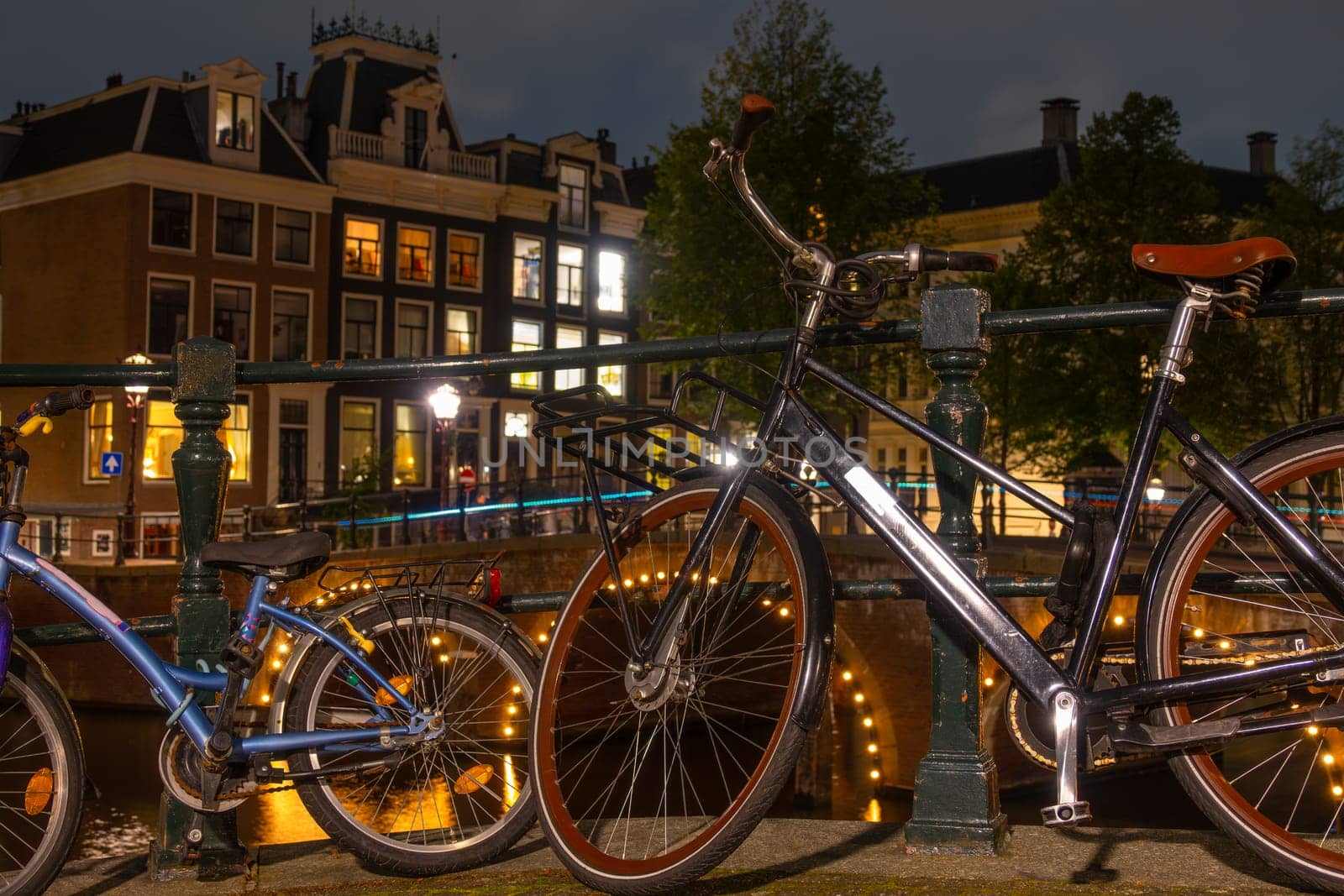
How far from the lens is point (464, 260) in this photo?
33.7m

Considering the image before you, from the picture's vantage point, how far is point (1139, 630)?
9.20 feet

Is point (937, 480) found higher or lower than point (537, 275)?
lower

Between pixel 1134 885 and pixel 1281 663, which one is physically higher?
pixel 1281 663

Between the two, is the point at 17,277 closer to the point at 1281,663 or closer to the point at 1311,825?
the point at 1311,825

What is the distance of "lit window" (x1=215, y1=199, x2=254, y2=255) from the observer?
2986 cm

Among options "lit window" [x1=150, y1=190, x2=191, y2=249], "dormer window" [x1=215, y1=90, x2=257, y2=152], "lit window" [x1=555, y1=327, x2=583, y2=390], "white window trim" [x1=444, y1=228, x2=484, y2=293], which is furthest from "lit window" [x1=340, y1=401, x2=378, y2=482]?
"dormer window" [x1=215, y1=90, x2=257, y2=152]

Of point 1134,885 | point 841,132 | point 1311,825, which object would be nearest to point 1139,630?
point 1134,885

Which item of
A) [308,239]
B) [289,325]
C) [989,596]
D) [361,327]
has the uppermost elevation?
[308,239]

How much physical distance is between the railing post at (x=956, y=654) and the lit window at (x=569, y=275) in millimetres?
32589

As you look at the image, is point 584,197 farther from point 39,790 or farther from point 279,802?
point 39,790

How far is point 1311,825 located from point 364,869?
13583mm

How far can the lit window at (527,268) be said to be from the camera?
1367 inches

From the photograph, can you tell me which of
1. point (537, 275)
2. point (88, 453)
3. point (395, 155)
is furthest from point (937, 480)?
point (537, 275)

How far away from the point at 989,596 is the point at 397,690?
4.36ft
